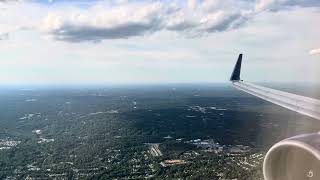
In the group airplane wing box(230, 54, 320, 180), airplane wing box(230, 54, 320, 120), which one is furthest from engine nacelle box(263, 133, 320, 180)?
airplane wing box(230, 54, 320, 120)

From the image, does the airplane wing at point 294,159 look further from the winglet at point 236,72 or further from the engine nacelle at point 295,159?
the winglet at point 236,72

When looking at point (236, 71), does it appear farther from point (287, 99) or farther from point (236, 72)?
point (287, 99)

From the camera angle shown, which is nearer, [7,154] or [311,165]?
[311,165]

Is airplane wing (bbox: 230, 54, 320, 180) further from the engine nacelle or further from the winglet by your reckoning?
the winglet

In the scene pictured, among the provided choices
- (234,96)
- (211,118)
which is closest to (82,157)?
(211,118)

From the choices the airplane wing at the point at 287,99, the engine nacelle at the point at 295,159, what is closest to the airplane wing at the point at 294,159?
the engine nacelle at the point at 295,159

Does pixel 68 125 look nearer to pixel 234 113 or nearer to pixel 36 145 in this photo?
pixel 36 145

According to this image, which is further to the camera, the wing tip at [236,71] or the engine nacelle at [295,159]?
the wing tip at [236,71]
